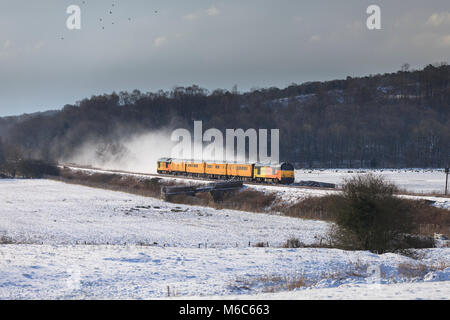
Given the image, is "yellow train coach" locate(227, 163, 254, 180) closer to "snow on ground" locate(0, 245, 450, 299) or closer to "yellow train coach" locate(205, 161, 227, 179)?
"yellow train coach" locate(205, 161, 227, 179)

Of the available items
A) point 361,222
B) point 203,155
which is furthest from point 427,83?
point 361,222

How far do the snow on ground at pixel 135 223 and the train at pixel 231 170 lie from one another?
1370 cm

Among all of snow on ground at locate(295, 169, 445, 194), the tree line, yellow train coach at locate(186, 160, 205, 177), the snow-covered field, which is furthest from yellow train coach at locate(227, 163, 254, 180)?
the tree line

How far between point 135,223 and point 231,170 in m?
32.4

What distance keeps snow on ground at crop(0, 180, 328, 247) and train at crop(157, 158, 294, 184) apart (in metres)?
13.7

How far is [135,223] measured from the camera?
4709 centimetres

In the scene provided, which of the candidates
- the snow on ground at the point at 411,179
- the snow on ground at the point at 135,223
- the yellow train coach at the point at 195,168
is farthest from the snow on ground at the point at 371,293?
→ the yellow train coach at the point at 195,168

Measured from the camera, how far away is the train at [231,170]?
68.5m

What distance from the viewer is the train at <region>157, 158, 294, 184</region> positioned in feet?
225

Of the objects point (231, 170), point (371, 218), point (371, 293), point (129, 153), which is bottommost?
point (371, 293)

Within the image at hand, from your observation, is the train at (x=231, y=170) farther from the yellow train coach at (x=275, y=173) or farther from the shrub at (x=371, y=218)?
the shrub at (x=371, y=218)

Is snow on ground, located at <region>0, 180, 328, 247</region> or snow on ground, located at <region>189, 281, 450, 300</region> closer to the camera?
snow on ground, located at <region>189, 281, 450, 300</region>

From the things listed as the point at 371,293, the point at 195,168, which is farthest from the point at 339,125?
the point at 371,293

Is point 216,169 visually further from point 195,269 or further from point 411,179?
point 195,269
